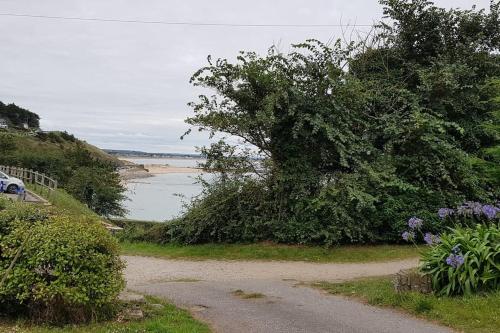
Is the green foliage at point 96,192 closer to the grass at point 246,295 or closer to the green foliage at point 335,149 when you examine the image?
the green foliage at point 335,149

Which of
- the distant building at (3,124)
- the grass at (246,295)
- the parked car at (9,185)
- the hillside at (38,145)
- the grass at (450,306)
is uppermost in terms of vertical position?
the distant building at (3,124)

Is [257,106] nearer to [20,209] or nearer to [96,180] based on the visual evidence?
[20,209]

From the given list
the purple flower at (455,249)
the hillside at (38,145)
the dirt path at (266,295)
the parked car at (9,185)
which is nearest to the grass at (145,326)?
the dirt path at (266,295)

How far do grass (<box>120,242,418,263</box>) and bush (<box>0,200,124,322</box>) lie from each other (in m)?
7.61

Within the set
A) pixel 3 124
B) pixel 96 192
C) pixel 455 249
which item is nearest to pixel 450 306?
pixel 455 249

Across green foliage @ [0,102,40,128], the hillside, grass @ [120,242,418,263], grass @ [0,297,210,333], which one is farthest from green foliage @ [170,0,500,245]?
green foliage @ [0,102,40,128]

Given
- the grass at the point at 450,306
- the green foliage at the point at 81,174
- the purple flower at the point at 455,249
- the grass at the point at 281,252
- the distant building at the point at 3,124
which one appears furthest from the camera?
the distant building at the point at 3,124

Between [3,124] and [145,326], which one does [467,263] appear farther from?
[3,124]

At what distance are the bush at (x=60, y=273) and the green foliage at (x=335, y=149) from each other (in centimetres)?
796

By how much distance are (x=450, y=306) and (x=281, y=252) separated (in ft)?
24.3

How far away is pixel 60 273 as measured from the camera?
19.6ft

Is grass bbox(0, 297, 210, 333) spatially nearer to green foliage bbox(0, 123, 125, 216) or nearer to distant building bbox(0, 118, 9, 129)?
green foliage bbox(0, 123, 125, 216)

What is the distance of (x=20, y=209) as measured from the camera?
23.6 ft

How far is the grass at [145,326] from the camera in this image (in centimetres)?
572
